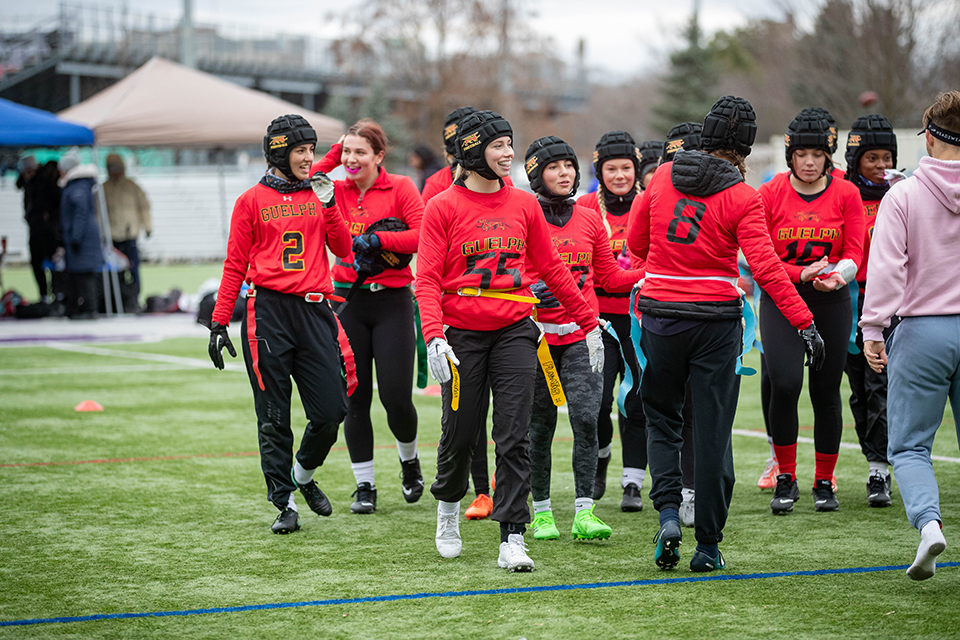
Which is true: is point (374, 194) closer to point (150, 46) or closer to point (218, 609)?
point (218, 609)

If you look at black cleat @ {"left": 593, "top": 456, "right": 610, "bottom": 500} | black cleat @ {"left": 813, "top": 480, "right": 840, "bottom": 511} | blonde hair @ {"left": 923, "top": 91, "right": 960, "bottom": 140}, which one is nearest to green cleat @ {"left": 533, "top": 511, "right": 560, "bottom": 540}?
black cleat @ {"left": 593, "top": 456, "right": 610, "bottom": 500}

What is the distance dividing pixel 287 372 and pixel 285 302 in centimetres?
38

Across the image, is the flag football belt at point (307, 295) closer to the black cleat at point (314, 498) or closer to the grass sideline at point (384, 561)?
the black cleat at point (314, 498)

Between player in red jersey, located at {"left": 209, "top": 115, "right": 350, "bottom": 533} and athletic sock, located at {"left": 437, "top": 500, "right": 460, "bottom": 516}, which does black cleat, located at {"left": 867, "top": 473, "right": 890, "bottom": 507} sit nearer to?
athletic sock, located at {"left": 437, "top": 500, "right": 460, "bottom": 516}

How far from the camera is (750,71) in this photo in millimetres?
50031

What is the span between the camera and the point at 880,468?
623 centimetres

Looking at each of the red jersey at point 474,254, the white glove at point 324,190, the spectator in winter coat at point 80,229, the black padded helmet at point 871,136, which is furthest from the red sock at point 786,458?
the spectator in winter coat at point 80,229

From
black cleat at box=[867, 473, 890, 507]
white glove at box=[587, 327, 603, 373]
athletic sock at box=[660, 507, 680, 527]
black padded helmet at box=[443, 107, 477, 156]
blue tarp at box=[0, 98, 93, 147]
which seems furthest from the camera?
blue tarp at box=[0, 98, 93, 147]

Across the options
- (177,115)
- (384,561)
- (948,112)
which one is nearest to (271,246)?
(384,561)

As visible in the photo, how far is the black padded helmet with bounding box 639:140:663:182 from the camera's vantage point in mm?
6969

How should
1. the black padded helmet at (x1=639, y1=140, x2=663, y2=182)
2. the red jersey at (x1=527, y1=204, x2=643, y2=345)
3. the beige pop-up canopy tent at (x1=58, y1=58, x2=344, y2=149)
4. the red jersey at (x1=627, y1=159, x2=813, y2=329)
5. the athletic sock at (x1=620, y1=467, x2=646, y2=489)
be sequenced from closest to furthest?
the red jersey at (x1=627, y1=159, x2=813, y2=329), the red jersey at (x1=527, y1=204, x2=643, y2=345), the athletic sock at (x1=620, y1=467, x2=646, y2=489), the black padded helmet at (x1=639, y1=140, x2=663, y2=182), the beige pop-up canopy tent at (x1=58, y1=58, x2=344, y2=149)

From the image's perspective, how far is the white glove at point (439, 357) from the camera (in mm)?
4617

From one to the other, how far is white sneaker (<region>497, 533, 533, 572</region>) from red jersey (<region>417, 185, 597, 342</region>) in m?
0.98

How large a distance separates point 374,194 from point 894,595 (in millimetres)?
3582
